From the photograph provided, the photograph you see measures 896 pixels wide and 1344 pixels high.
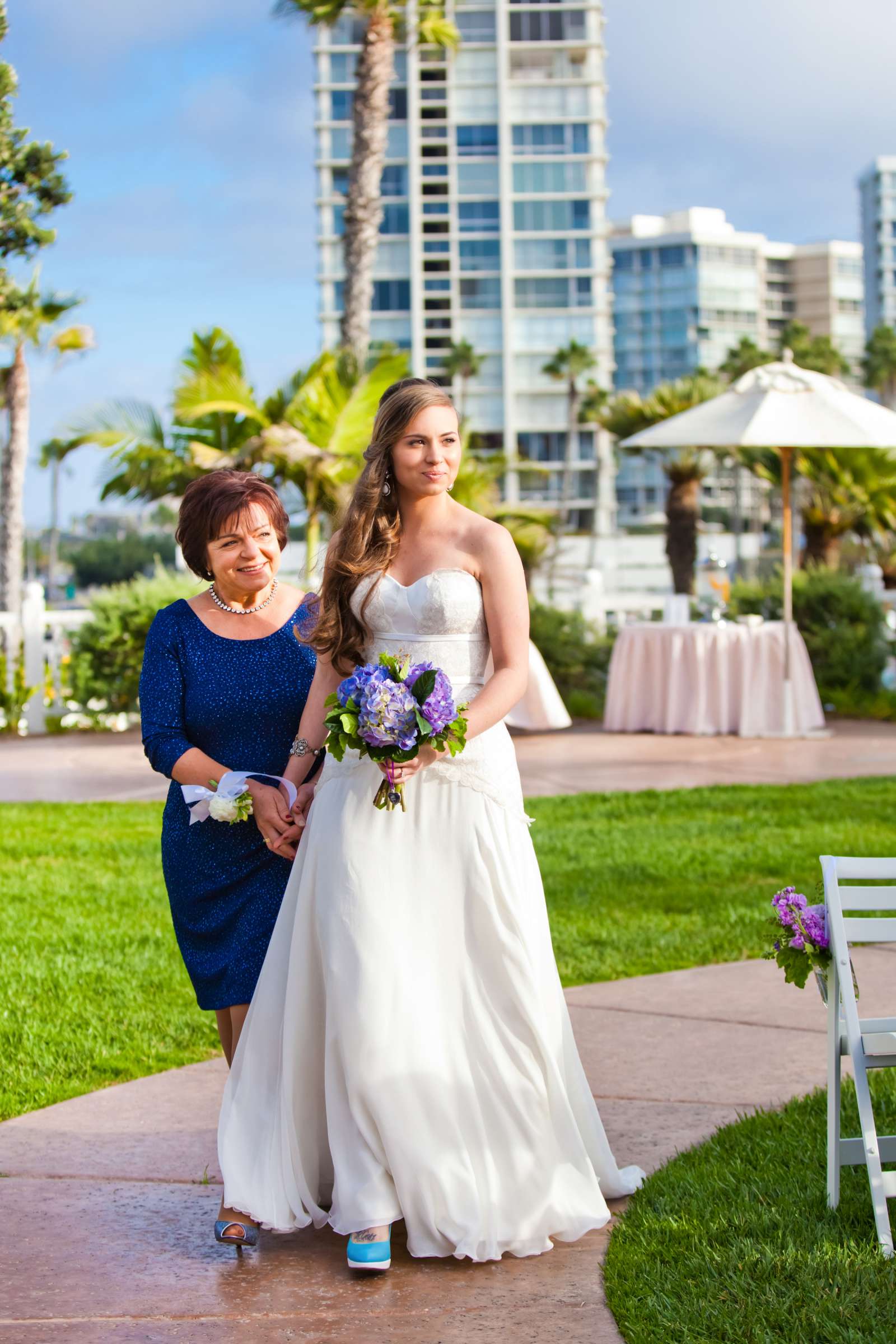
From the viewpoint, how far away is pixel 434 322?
102562mm

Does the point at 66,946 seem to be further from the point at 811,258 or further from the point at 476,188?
the point at 811,258

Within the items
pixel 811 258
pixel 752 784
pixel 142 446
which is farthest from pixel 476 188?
pixel 752 784

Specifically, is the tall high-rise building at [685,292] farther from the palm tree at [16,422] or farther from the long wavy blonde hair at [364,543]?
the long wavy blonde hair at [364,543]

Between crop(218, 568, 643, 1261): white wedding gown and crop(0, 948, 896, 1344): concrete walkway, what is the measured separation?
134 mm

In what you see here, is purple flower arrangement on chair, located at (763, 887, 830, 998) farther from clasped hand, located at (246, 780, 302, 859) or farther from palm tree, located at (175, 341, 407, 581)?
palm tree, located at (175, 341, 407, 581)

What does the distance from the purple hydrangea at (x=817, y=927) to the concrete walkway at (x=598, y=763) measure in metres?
6.82

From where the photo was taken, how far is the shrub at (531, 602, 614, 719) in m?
16.8

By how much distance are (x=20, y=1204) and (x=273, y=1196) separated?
2.51 feet

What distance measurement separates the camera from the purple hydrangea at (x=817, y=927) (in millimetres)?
3469

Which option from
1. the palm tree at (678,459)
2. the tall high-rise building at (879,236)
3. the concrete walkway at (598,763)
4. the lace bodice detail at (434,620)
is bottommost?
the concrete walkway at (598,763)

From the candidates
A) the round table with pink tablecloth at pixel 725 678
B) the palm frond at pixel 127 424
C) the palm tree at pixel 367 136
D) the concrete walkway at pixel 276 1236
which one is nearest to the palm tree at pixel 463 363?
the palm tree at pixel 367 136

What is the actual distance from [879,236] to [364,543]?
191658 mm

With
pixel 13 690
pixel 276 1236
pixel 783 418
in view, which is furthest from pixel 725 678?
pixel 276 1236

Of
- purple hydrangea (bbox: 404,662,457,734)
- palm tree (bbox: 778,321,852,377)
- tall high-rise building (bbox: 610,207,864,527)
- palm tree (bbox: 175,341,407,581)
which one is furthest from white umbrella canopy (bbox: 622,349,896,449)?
tall high-rise building (bbox: 610,207,864,527)
